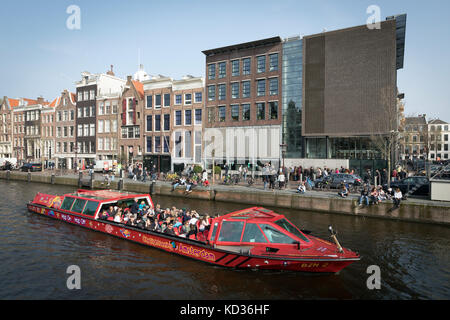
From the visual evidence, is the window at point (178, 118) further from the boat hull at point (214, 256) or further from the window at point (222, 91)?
the boat hull at point (214, 256)

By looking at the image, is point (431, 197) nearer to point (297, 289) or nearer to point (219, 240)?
point (297, 289)

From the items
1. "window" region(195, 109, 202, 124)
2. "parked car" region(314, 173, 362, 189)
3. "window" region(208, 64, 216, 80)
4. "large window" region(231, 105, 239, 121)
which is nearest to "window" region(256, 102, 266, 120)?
"large window" region(231, 105, 239, 121)

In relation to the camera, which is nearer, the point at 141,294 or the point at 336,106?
the point at 141,294

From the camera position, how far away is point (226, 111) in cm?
4181

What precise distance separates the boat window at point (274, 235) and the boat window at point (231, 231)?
0.94 metres

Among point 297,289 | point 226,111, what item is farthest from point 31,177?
point 297,289

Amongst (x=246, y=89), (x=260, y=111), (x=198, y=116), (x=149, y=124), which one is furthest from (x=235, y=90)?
(x=149, y=124)

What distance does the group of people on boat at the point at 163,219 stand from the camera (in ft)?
45.0

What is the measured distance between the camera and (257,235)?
37.3ft

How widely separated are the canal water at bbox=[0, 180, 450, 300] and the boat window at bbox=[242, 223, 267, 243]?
4.70 feet

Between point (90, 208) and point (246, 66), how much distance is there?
29.7 meters

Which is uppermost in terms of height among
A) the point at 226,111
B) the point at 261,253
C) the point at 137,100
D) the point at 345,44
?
the point at 345,44

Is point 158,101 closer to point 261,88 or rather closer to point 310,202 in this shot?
point 261,88
